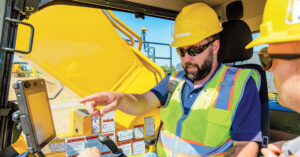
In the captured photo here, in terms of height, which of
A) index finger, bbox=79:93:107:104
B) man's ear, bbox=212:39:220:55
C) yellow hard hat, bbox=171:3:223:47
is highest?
yellow hard hat, bbox=171:3:223:47

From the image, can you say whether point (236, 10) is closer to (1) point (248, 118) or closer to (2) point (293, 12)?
(1) point (248, 118)

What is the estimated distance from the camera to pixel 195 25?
183 centimetres

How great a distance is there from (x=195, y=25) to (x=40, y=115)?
4.70 ft

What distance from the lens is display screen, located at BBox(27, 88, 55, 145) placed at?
4.30 feet

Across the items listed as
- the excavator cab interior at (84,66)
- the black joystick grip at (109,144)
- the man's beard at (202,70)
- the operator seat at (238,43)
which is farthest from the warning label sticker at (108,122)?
the operator seat at (238,43)

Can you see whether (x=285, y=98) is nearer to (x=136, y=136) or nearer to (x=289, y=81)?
(x=289, y=81)

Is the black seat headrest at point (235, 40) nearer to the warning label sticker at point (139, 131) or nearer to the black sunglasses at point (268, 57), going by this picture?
the black sunglasses at point (268, 57)

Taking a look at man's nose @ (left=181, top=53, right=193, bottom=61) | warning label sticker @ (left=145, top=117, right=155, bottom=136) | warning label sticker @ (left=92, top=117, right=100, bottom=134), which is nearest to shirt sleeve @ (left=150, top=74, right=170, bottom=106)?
warning label sticker @ (left=145, top=117, right=155, bottom=136)

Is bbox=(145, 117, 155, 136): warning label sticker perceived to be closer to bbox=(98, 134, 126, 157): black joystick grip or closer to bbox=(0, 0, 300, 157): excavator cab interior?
bbox=(0, 0, 300, 157): excavator cab interior

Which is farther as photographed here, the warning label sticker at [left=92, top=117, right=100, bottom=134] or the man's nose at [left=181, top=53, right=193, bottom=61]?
the warning label sticker at [left=92, top=117, right=100, bottom=134]

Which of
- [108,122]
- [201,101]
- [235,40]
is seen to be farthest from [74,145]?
[235,40]

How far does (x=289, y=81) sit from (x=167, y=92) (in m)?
1.40

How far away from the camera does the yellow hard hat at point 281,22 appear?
778mm

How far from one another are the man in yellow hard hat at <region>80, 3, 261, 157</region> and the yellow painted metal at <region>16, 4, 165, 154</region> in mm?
264
